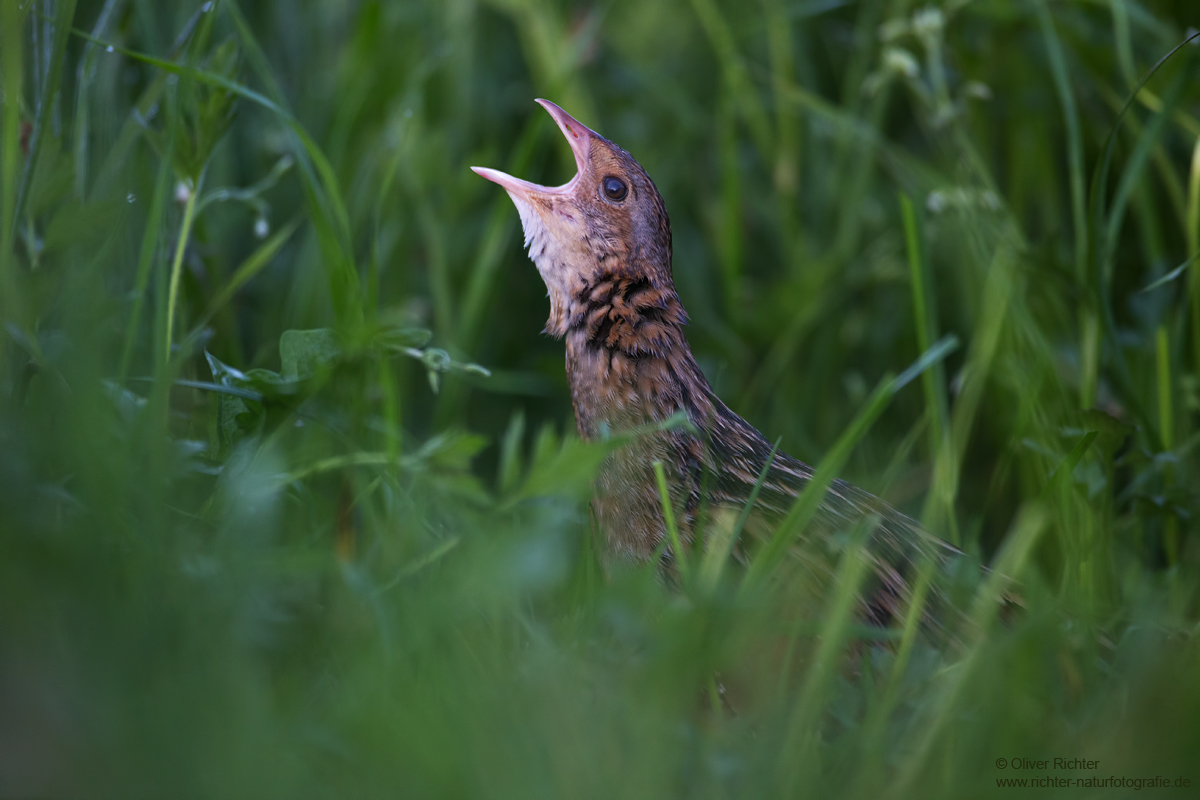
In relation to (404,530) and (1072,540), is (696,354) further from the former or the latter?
(404,530)

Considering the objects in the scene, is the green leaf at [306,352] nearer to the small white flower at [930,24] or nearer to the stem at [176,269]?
the stem at [176,269]

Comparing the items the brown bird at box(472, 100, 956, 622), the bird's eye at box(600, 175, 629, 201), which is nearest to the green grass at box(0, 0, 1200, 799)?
the brown bird at box(472, 100, 956, 622)

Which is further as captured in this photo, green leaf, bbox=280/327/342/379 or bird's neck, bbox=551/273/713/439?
bird's neck, bbox=551/273/713/439

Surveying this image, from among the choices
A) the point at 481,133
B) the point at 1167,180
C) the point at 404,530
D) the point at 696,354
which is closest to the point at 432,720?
the point at 404,530

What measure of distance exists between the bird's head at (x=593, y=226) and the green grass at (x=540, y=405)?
1.08 ft

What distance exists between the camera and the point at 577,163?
2.10 m

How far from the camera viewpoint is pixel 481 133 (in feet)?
10.7

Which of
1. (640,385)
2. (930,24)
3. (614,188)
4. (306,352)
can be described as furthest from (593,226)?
(930,24)

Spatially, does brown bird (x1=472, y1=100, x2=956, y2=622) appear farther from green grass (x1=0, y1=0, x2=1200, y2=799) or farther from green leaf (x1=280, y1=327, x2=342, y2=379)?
green leaf (x1=280, y1=327, x2=342, y2=379)

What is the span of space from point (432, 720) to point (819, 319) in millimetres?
2132

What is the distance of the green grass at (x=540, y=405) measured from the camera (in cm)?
102

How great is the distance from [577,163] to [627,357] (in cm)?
55

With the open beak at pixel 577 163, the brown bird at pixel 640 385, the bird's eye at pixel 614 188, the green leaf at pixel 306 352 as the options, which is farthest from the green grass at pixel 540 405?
the bird's eye at pixel 614 188

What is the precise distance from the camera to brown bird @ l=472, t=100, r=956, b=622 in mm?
1619
